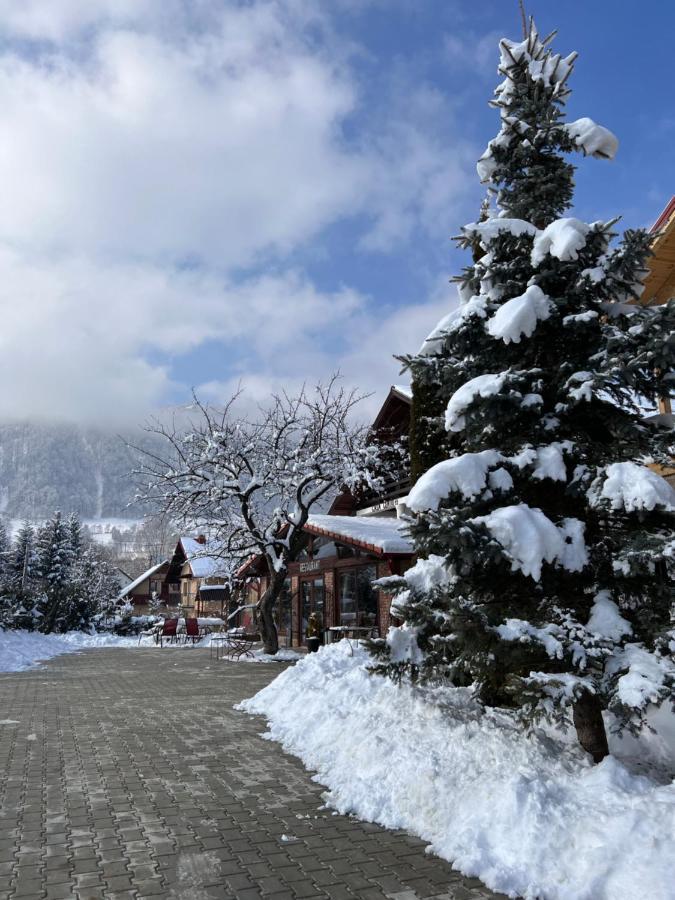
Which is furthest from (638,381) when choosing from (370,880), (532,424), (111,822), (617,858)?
(111,822)

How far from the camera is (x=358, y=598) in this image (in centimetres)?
2052

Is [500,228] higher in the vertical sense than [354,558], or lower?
higher

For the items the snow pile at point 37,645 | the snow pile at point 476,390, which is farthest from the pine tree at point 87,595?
the snow pile at point 476,390

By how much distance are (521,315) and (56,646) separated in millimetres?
28956

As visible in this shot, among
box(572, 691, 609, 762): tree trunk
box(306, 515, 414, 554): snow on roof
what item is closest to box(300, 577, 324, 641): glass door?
box(306, 515, 414, 554): snow on roof

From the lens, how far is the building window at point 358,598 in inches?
776

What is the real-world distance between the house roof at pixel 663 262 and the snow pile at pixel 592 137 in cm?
485

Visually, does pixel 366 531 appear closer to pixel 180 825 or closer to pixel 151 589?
pixel 180 825

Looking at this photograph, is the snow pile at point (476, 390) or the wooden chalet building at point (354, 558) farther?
the wooden chalet building at point (354, 558)

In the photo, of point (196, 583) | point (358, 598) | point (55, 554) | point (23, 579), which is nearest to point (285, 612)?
point (358, 598)

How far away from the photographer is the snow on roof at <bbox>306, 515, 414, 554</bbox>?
57.4ft

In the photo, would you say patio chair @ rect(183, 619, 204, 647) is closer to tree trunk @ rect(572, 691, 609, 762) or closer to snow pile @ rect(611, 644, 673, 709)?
tree trunk @ rect(572, 691, 609, 762)

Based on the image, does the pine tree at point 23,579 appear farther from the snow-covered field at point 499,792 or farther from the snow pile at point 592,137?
the snow pile at point 592,137

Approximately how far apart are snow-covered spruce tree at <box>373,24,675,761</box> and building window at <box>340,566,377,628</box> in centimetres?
1267
